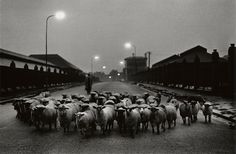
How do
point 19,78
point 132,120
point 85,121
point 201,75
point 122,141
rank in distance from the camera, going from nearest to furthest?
point 122,141
point 85,121
point 132,120
point 201,75
point 19,78

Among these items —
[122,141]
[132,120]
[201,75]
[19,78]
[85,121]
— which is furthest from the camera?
[19,78]

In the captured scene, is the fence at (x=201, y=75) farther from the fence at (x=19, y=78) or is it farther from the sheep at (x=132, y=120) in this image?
the fence at (x=19, y=78)

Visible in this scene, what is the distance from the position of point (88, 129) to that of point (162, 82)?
36.4m

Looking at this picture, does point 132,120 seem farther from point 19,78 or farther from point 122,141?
point 19,78

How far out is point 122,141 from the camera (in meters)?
8.34

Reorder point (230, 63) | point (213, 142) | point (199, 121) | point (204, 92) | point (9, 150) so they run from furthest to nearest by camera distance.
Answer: point (204, 92)
point (230, 63)
point (199, 121)
point (213, 142)
point (9, 150)

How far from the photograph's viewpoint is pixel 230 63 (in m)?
22.3

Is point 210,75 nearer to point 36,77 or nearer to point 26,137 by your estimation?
point 26,137

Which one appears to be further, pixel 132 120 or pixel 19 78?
pixel 19 78

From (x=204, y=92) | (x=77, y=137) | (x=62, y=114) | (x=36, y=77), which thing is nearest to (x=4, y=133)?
(x=62, y=114)

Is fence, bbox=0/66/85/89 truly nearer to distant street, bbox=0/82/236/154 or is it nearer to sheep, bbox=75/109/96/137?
distant street, bbox=0/82/236/154

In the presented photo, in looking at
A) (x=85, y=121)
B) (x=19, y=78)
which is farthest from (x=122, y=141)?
(x=19, y=78)

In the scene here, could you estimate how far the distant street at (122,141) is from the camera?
291 inches

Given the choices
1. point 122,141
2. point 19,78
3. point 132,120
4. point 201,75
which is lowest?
point 122,141
